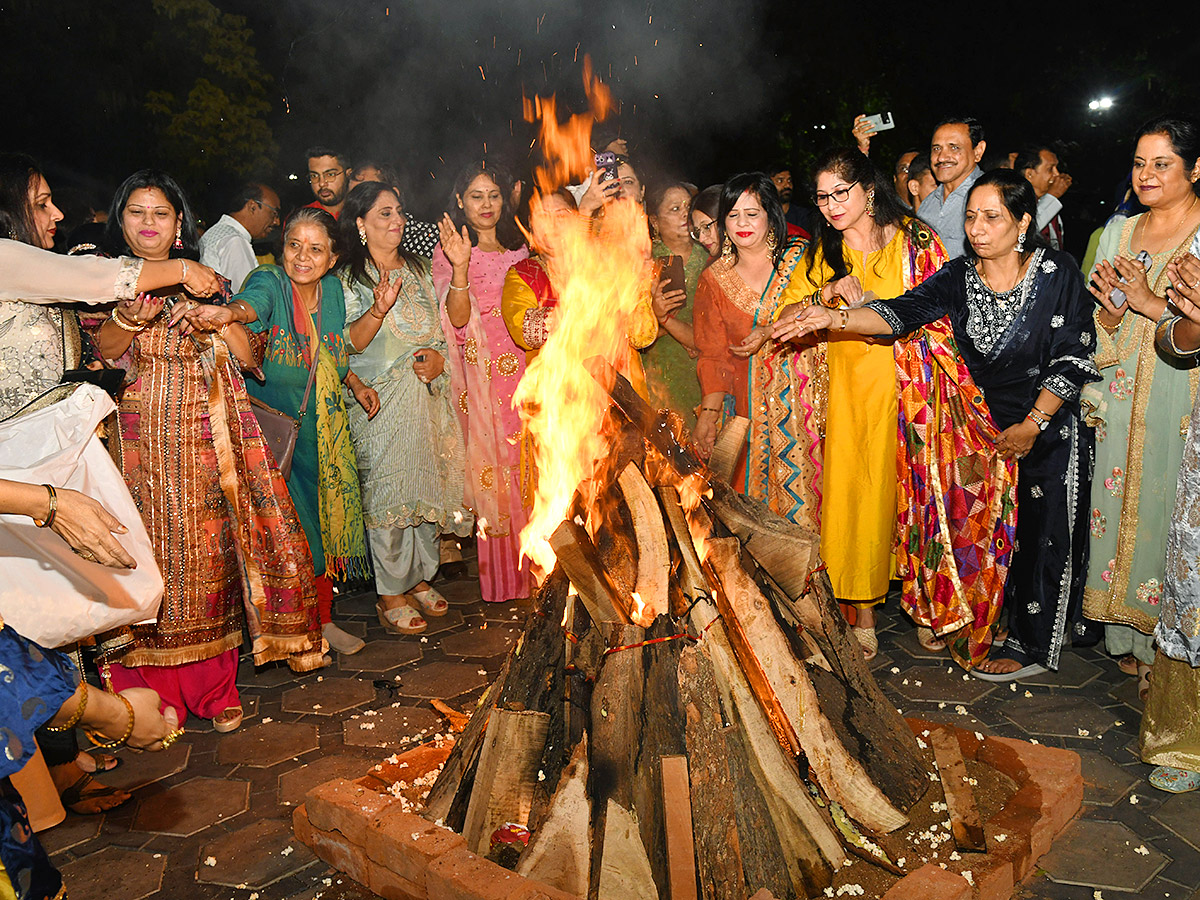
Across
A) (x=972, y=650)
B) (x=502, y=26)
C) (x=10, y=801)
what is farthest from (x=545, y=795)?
(x=502, y=26)

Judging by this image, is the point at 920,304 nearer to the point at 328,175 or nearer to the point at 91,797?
the point at 91,797

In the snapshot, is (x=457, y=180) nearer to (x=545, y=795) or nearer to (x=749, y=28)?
(x=545, y=795)

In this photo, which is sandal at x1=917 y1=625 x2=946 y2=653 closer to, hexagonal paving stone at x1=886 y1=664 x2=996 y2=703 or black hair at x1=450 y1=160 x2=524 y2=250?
hexagonal paving stone at x1=886 y1=664 x2=996 y2=703

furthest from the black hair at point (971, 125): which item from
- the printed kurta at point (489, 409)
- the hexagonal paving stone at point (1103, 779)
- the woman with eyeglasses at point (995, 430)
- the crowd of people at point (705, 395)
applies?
the hexagonal paving stone at point (1103, 779)

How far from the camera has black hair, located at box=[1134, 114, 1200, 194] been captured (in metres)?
3.97

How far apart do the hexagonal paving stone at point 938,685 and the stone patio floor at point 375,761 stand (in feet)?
0.03

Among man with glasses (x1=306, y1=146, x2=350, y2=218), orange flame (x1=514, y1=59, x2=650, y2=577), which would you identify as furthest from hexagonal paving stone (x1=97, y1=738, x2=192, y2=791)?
man with glasses (x1=306, y1=146, x2=350, y2=218)

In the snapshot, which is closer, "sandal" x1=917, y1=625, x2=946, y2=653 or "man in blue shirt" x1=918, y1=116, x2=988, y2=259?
"sandal" x1=917, y1=625, x2=946, y2=653

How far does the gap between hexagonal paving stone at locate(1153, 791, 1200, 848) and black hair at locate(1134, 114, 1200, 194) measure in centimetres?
263

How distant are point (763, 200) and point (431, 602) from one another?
304cm

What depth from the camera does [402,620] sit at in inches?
210

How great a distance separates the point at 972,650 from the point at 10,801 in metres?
4.05

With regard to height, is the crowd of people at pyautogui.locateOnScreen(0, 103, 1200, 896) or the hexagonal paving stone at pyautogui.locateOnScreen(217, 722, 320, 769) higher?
the crowd of people at pyautogui.locateOnScreen(0, 103, 1200, 896)

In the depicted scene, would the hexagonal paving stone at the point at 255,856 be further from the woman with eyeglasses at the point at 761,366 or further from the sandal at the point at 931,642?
the sandal at the point at 931,642
